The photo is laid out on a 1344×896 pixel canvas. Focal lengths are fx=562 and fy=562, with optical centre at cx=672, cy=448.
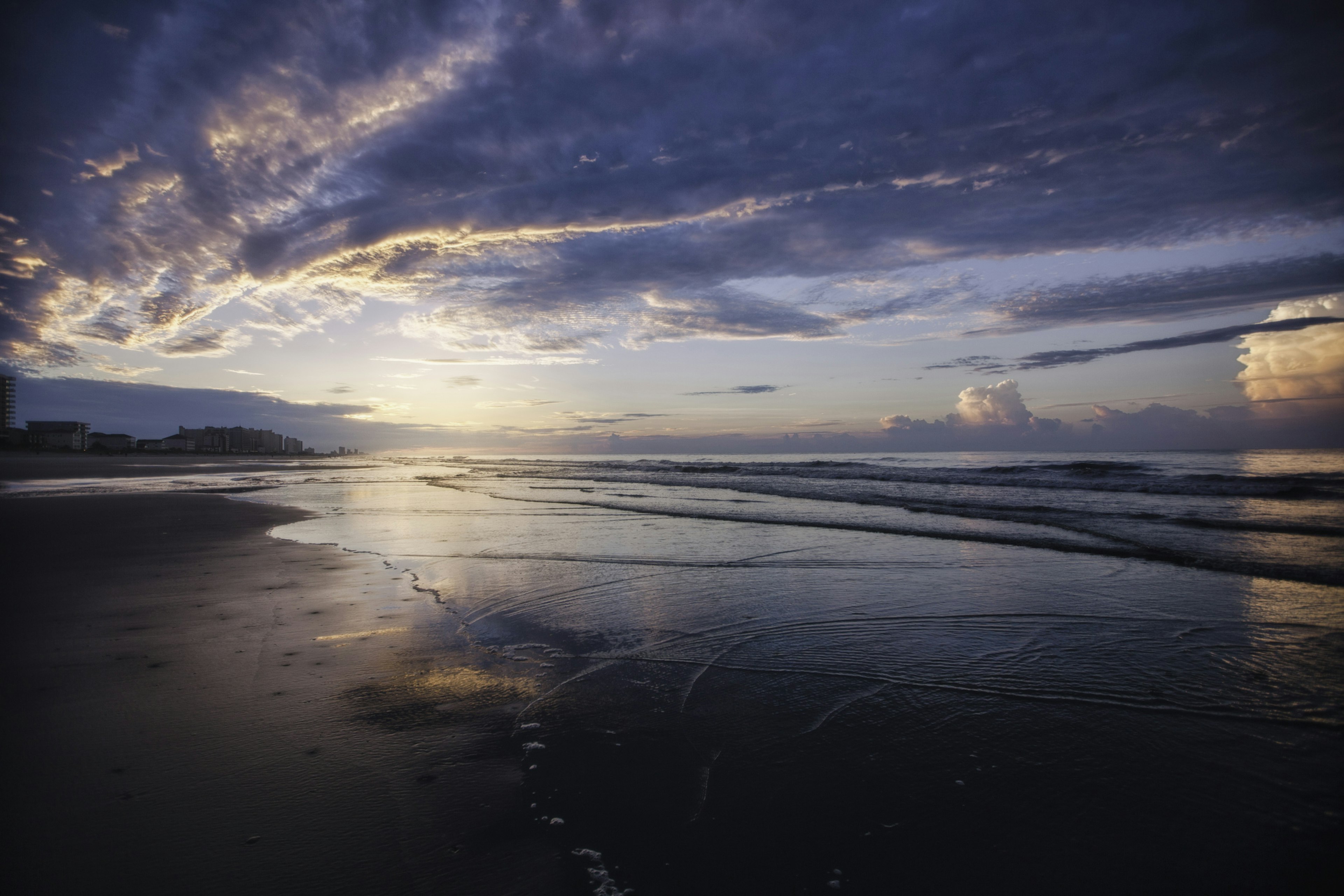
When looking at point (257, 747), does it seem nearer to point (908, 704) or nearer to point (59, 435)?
point (908, 704)

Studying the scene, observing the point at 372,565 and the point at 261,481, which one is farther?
the point at 261,481

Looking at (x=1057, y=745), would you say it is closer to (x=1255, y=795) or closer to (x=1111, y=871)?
(x=1255, y=795)

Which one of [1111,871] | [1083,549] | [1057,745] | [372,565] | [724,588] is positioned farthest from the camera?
[1083,549]

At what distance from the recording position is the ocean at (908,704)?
2.12 meters

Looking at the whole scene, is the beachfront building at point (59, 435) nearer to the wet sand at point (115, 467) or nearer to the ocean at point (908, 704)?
the wet sand at point (115, 467)

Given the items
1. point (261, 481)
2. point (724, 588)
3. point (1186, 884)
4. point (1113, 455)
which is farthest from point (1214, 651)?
point (1113, 455)

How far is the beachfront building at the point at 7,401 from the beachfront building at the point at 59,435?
2.79 metres

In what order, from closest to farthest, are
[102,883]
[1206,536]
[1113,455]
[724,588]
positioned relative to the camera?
[102,883] → [724,588] → [1206,536] → [1113,455]

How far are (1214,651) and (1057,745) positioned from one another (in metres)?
2.49

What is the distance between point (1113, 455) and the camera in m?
62.5

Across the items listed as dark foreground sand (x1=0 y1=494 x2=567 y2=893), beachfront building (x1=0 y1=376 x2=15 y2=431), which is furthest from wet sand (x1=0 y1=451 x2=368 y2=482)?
beachfront building (x1=0 y1=376 x2=15 y2=431)

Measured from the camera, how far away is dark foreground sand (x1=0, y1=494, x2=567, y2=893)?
78.6 inches

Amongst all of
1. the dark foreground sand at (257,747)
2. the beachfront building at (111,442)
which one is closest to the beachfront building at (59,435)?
the beachfront building at (111,442)

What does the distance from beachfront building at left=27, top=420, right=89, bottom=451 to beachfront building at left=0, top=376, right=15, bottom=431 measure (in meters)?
2.79
